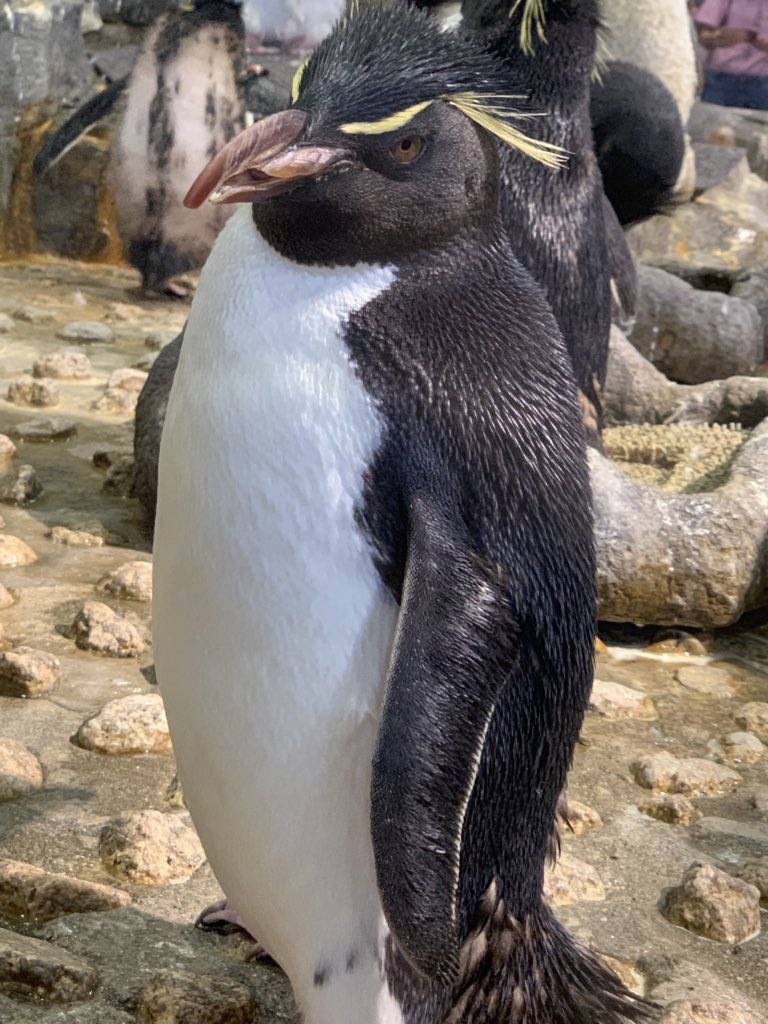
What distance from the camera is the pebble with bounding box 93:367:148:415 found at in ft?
14.1

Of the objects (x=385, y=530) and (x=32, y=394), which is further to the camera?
(x=32, y=394)

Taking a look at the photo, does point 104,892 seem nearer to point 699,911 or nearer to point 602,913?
point 602,913

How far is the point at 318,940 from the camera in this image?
144 centimetres

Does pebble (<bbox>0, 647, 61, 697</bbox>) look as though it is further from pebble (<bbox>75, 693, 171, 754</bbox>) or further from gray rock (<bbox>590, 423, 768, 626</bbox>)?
gray rock (<bbox>590, 423, 768, 626</bbox>)

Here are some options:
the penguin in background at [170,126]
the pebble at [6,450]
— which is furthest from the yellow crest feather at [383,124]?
the penguin in background at [170,126]

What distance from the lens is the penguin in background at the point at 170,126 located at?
650 cm

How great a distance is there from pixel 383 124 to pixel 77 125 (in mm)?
5711

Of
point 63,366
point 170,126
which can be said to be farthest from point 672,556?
point 170,126

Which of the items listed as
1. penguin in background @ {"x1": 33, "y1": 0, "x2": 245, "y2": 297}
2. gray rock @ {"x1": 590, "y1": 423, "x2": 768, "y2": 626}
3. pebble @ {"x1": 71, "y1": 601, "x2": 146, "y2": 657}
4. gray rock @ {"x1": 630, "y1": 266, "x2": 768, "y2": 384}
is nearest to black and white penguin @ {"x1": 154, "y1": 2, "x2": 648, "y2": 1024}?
pebble @ {"x1": 71, "y1": 601, "x2": 146, "y2": 657}

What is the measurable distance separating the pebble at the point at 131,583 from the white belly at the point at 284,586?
4.72 feet

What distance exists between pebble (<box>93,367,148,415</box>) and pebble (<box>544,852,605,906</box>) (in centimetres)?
265

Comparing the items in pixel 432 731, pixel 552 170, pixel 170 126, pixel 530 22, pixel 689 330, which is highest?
pixel 530 22

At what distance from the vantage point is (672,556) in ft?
10.2

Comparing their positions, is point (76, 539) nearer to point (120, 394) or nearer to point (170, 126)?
point (120, 394)
